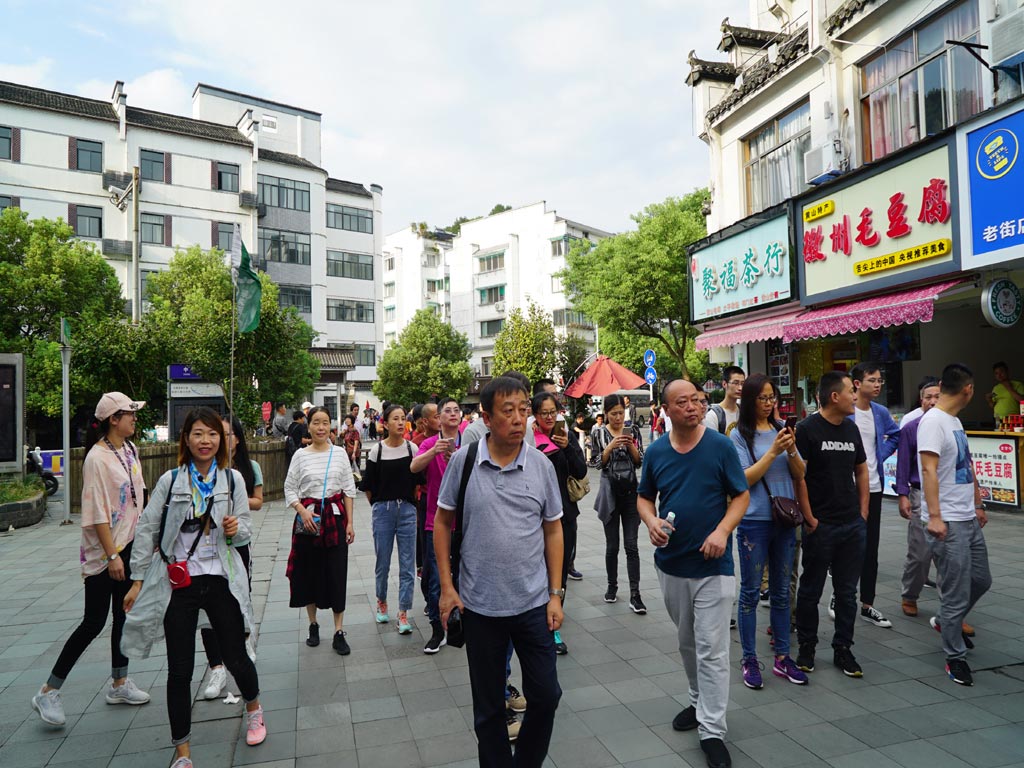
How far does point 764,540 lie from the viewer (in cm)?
443

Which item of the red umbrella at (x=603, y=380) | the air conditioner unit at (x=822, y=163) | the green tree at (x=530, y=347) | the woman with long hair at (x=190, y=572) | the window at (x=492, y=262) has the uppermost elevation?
the window at (x=492, y=262)

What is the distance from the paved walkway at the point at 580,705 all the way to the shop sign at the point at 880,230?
5.39 meters

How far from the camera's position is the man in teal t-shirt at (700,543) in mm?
3525

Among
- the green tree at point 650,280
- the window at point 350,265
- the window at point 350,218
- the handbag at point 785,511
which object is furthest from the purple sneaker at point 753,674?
the window at point 350,218

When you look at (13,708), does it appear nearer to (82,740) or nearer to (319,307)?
(82,740)

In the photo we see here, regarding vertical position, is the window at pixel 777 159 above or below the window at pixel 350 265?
below

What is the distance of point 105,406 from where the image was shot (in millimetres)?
4285

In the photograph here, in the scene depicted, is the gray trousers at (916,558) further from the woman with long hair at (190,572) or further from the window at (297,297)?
the window at (297,297)

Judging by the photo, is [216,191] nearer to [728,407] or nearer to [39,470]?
[39,470]

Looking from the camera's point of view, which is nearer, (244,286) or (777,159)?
(244,286)

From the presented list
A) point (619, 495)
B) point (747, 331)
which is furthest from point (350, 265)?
point (619, 495)

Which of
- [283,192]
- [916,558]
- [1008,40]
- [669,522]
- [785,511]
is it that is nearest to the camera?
[669,522]

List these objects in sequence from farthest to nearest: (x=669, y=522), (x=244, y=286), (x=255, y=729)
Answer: (x=244, y=286)
(x=255, y=729)
(x=669, y=522)

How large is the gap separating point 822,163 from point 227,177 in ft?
98.0
